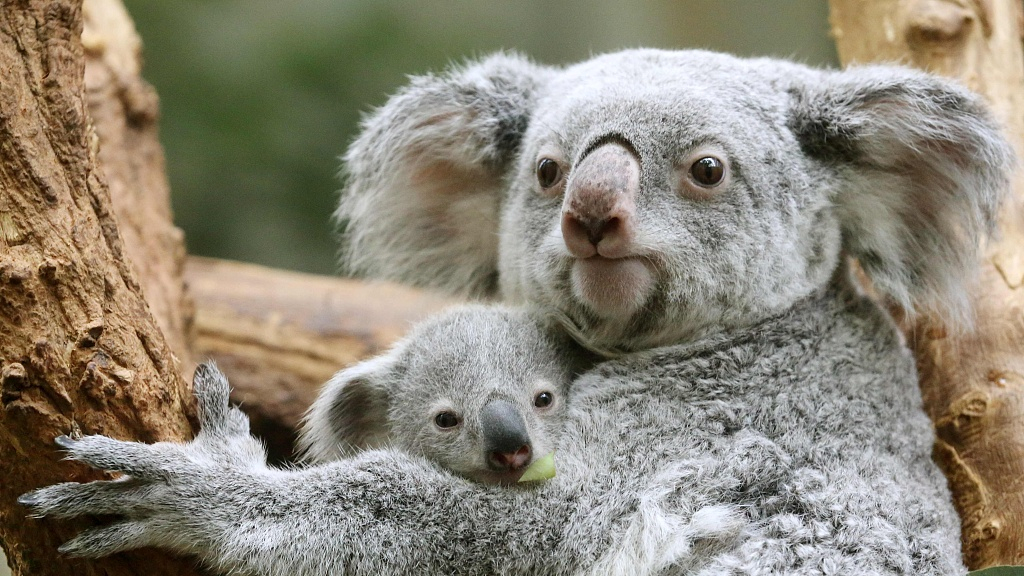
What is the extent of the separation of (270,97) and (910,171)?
5.18 metres

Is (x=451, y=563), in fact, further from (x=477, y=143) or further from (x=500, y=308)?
(x=477, y=143)

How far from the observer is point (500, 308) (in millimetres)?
2854

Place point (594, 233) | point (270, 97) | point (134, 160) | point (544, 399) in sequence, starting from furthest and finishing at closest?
point (270, 97), point (134, 160), point (544, 399), point (594, 233)

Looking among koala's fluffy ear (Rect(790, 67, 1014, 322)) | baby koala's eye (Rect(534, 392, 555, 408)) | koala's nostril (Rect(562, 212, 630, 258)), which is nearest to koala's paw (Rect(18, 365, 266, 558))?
baby koala's eye (Rect(534, 392, 555, 408))

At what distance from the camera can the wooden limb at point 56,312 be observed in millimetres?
2020

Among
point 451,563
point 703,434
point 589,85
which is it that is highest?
point 589,85

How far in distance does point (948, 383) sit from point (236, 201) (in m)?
5.28

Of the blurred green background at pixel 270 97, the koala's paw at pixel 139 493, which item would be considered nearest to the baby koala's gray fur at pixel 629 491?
the koala's paw at pixel 139 493

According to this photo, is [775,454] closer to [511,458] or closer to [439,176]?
[511,458]

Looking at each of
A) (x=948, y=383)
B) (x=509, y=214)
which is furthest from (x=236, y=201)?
(x=948, y=383)

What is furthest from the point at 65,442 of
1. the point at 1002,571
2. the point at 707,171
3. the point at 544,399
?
the point at 1002,571

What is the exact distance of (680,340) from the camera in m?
2.77

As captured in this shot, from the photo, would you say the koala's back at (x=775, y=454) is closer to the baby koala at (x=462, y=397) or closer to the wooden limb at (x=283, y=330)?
the baby koala at (x=462, y=397)

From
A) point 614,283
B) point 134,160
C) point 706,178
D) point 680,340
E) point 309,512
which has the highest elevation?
point 706,178
